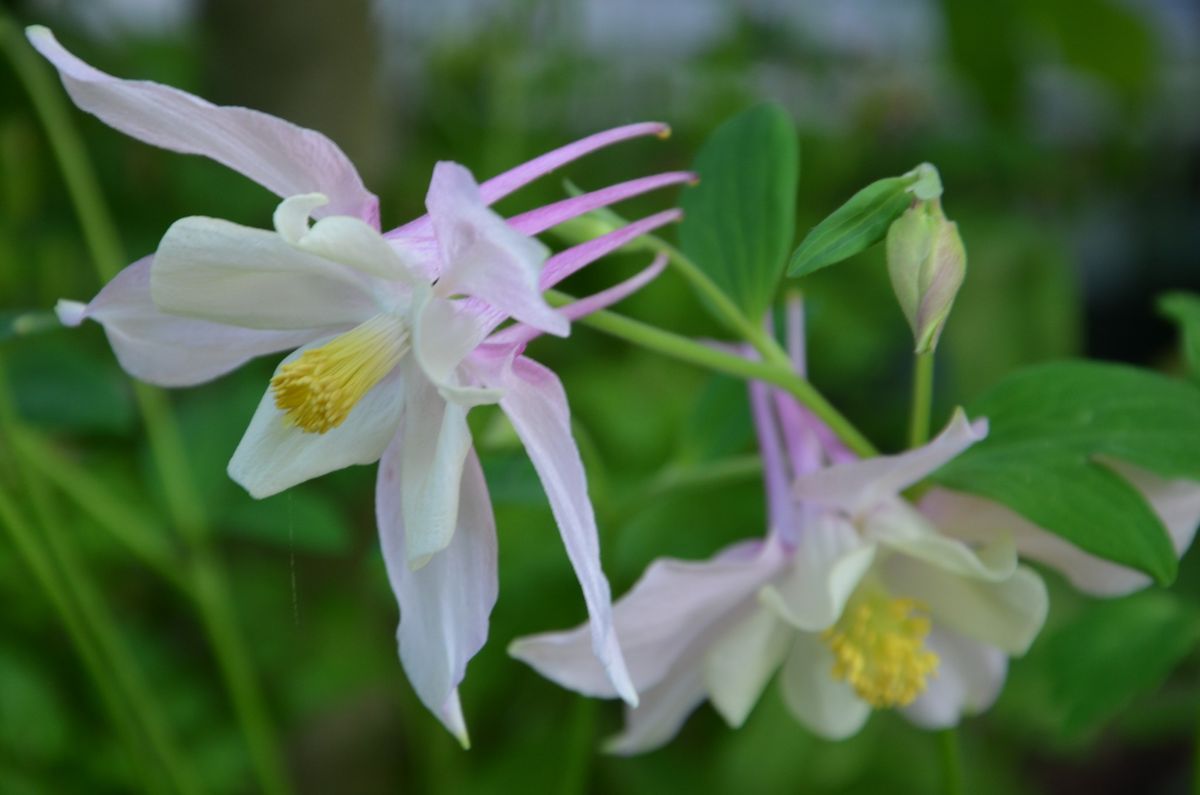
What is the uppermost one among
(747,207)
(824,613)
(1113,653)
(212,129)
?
(212,129)

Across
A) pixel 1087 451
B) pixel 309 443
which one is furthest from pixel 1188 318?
pixel 309 443

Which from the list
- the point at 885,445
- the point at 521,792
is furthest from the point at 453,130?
the point at 521,792

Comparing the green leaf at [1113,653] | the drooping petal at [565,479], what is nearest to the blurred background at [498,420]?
the green leaf at [1113,653]

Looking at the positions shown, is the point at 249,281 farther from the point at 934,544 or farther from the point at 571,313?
the point at 934,544

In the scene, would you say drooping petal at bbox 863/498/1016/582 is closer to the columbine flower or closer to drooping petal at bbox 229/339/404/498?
the columbine flower

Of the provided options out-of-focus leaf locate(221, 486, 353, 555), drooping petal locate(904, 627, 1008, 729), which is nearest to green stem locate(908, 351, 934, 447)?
drooping petal locate(904, 627, 1008, 729)

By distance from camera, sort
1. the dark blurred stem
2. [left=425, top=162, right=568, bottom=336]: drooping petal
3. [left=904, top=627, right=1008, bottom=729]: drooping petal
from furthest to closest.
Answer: the dark blurred stem, [left=904, top=627, right=1008, bottom=729]: drooping petal, [left=425, top=162, right=568, bottom=336]: drooping petal
